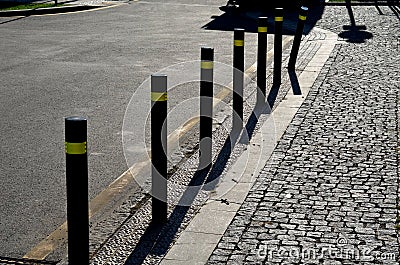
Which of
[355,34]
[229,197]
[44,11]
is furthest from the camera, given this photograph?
[44,11]

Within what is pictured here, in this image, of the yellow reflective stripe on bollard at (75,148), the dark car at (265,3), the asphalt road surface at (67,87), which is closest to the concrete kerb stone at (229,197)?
the asphalt road surface at (67,87)

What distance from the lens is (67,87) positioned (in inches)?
467

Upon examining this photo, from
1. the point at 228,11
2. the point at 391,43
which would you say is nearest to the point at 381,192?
the point at 391,43

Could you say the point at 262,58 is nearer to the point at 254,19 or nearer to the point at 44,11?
the point at 254,19

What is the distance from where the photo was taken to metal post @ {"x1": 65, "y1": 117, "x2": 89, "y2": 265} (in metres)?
4.70

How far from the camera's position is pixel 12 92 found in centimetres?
1141

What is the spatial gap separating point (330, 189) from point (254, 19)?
14880mm

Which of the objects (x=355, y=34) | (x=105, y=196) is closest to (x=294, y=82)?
(x=105, y=196)

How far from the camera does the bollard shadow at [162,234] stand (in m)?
5.75

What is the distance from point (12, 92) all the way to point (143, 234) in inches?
230

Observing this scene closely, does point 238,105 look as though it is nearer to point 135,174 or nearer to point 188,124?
point 188,124

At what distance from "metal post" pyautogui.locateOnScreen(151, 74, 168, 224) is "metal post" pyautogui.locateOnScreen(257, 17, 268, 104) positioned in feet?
12.4

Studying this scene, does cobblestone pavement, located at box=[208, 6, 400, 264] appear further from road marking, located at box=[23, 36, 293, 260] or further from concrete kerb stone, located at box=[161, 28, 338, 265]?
road marking, located at box=[23, 36, 293, 260]

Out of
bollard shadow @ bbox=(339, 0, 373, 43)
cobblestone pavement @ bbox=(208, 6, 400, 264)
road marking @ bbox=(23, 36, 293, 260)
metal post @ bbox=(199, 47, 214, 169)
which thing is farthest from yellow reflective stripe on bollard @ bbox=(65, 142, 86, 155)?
bollard shadow @ bbox=(339, 0, 373, 43)
